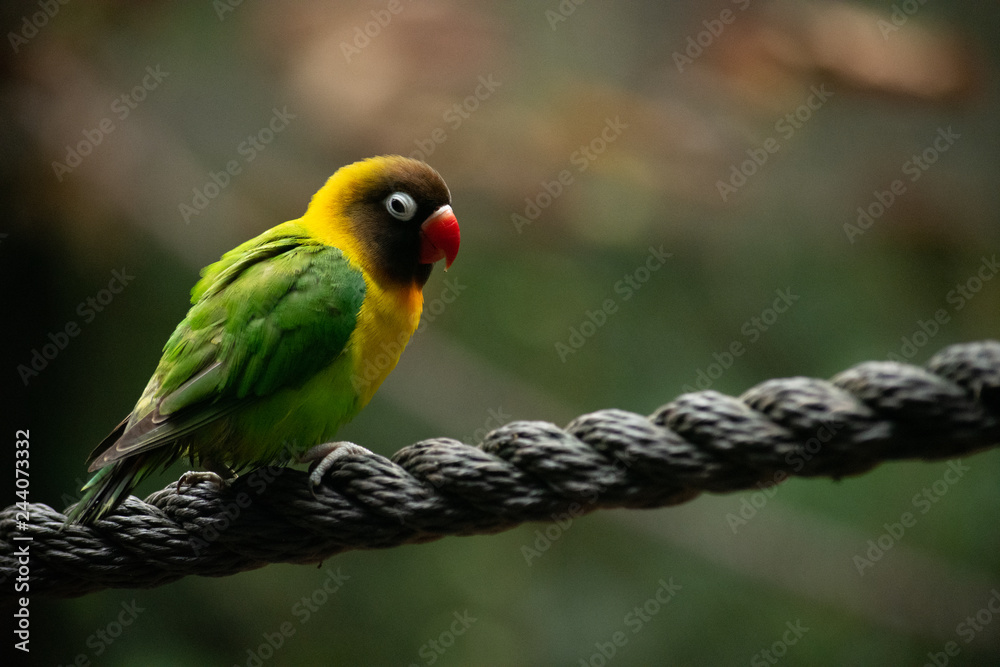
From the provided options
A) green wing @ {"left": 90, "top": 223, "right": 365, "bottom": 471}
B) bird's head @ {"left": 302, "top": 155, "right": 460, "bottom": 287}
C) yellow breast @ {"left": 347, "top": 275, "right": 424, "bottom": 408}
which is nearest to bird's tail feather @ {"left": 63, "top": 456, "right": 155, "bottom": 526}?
green wing @ {"left": 90, "top": 223, "right": 365, "bottom": 471}

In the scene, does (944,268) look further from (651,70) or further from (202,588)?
(202,588)

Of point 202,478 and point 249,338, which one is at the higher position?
point 249,338

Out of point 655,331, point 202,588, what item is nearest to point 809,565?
point 655,331

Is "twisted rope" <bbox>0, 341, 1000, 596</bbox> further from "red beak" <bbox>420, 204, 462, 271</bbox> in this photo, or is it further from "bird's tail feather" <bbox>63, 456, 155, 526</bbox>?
"red beak" <bbox>420, 204, 462, 271</bbox>

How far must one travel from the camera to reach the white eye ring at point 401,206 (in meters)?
3.77

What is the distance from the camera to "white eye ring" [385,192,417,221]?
3.77 metres

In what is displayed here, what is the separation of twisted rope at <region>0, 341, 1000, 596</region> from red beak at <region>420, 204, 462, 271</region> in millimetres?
1147

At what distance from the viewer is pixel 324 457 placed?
10.1 ft

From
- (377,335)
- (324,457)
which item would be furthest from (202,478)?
(377,335)

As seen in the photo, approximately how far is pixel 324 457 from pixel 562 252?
4.88 m

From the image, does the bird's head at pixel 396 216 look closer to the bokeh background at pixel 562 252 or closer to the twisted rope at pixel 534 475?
the twisted rope at pixel 534 475

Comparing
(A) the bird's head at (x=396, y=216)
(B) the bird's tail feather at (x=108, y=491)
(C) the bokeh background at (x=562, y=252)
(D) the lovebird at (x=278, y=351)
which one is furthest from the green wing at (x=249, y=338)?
(C) the bokeh background at (x=562, y=252)

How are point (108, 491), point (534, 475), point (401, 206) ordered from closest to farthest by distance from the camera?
point (534, 475) → point (108, 491) → point (401, 206)

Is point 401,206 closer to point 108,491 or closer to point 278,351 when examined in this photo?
point 278,351
